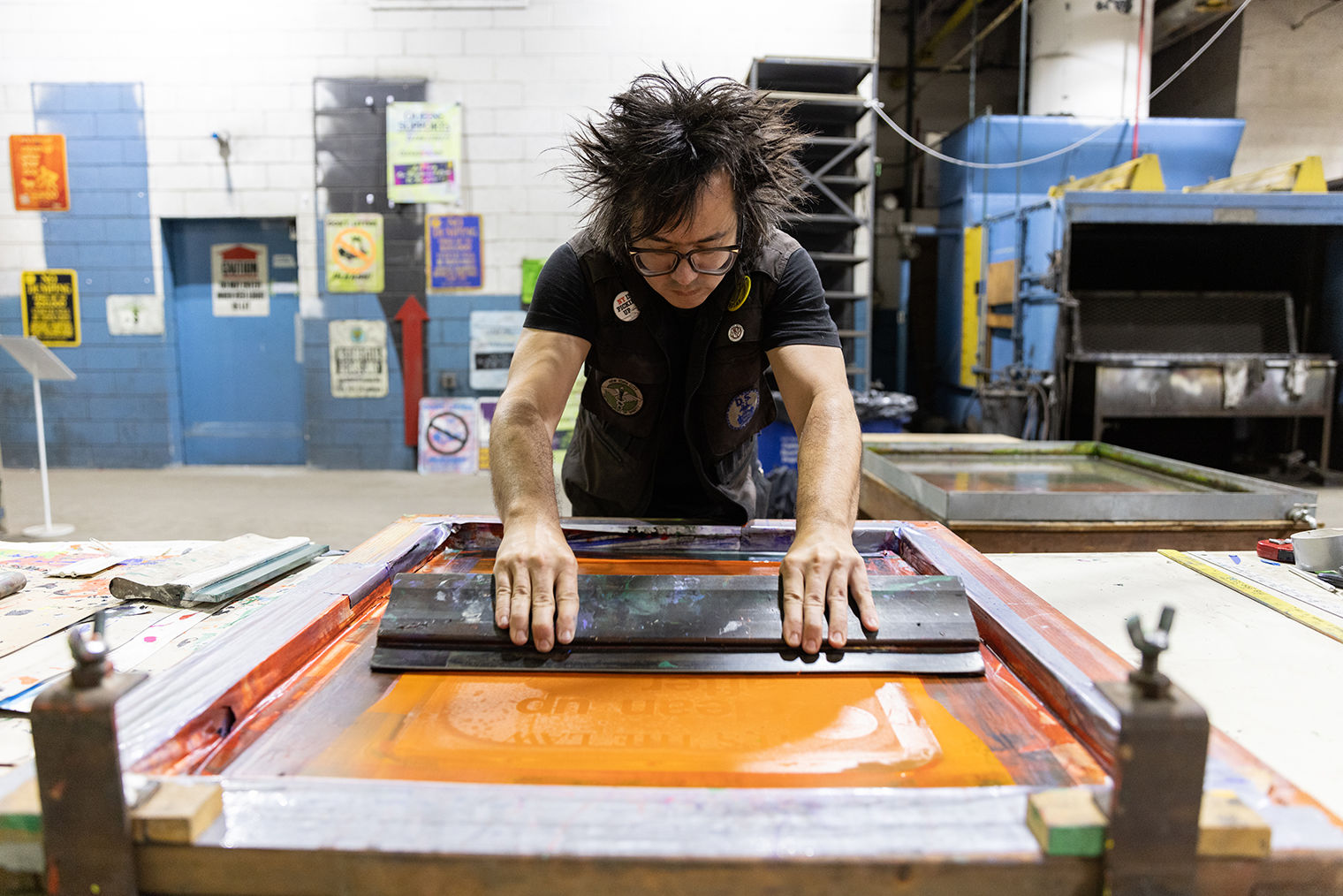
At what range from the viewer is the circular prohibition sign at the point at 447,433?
527 cm

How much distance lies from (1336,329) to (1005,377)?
1.74 meters

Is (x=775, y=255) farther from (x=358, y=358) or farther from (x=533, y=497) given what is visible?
(x=358, y=358)

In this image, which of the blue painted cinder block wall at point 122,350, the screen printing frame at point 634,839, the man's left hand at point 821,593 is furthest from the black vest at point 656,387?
the blue painted cinder block wall at point 122,350

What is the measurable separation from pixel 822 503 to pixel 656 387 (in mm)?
561

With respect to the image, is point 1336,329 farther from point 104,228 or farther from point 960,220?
point 104,228

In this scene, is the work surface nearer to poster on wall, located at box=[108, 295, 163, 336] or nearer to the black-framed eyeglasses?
the black-framed eyeglasses

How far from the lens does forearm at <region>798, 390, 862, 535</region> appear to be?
124cm

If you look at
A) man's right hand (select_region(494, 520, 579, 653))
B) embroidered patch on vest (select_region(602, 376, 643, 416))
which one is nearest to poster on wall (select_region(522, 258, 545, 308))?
embroidered patch on vest (select_region(602, 376, 643, 416))

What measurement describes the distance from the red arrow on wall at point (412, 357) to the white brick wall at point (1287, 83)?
661cm

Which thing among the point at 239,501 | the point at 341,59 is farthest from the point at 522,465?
the point at 341,59

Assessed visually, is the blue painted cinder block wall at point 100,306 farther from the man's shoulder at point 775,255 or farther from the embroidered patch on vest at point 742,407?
the man's shoulder at point 775,255

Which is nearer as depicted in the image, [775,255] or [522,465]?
[522,465]

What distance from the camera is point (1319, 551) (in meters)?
1.48

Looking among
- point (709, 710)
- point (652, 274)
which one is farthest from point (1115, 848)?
point (652, 274)
